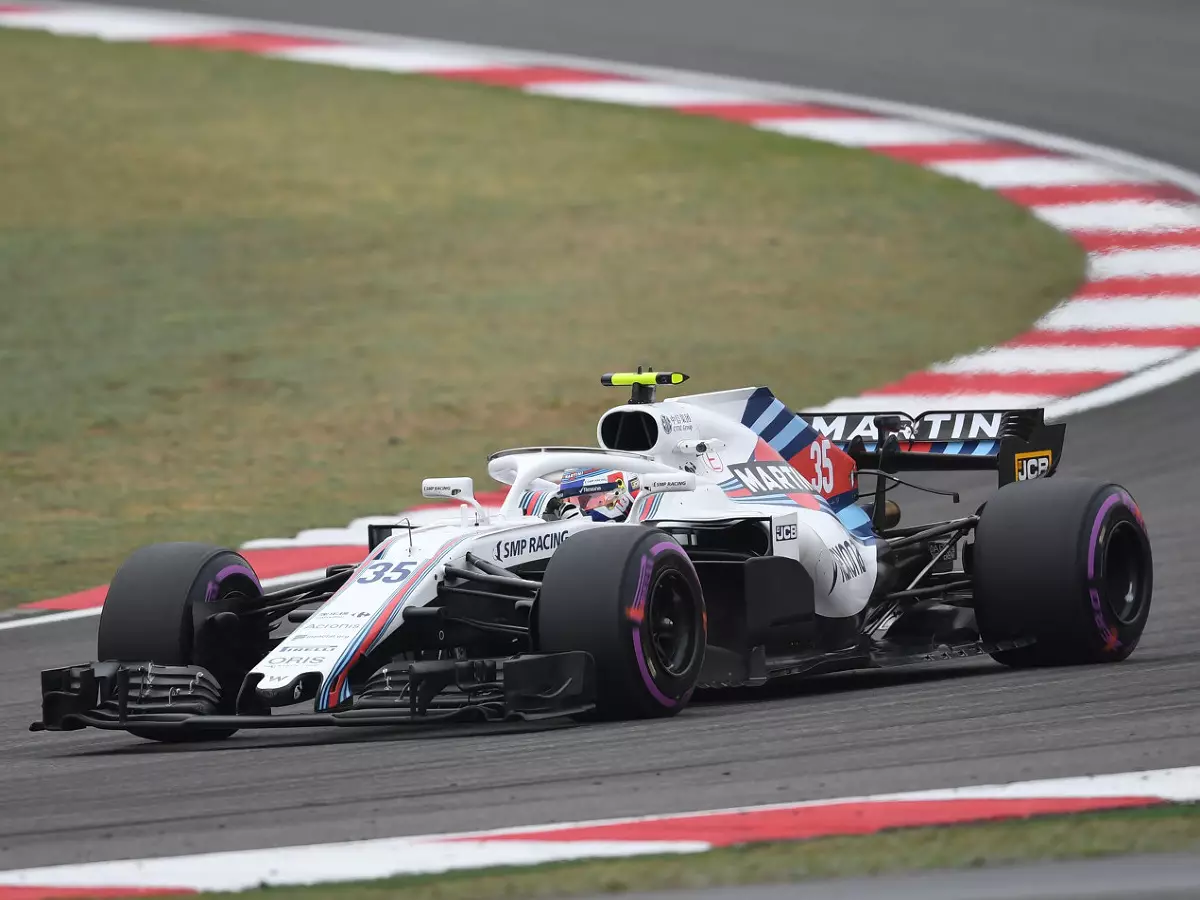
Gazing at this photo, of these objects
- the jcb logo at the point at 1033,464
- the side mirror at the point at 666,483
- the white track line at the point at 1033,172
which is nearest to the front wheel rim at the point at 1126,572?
the jcb logo at the point at 1033,464

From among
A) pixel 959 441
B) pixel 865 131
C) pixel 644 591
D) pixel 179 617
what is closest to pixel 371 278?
pixel 865 131

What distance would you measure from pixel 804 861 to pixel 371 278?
12408 millimetres

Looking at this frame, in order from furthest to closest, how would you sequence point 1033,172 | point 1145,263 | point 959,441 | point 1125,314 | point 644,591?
point 1033,172 < point 1145,263 < point 1125,314 < point 959,441 < point 644,591

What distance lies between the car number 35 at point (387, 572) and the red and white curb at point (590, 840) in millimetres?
2010

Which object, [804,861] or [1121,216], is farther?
[1121,216]

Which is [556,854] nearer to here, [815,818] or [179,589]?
[815,818]

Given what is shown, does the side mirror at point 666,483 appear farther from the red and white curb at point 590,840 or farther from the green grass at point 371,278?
the green grass at point 371,278

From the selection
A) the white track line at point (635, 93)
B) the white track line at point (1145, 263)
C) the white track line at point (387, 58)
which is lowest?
the white track line at point (1145, 263)

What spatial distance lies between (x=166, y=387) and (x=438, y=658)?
25.5 ft

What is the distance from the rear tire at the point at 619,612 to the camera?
24.1 ft

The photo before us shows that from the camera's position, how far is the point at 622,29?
22250 mm

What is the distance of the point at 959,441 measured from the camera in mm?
10023

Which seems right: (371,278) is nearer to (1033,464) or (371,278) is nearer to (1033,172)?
(1033,172)

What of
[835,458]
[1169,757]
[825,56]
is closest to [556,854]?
[1169,757]
